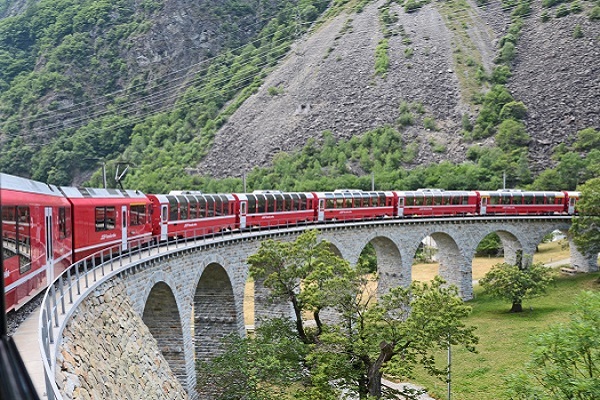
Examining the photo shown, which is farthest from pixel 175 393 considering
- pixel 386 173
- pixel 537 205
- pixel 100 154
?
pixel 100 154

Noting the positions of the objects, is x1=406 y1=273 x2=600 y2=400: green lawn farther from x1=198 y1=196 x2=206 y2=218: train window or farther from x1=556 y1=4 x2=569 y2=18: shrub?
x1=556 y1=4 x2=569 y2=18: shrub

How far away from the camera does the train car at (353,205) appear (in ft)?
122

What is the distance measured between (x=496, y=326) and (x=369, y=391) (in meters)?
19.1

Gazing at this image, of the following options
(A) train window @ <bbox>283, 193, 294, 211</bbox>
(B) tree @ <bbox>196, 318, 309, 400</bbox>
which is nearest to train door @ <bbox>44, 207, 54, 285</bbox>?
→ (B) tree @ <bbox>196, 318, 309, 400</bbox>

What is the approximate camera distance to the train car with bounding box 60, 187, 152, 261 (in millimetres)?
17500

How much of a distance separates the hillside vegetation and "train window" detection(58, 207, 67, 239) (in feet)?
148

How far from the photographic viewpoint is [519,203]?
4628cm

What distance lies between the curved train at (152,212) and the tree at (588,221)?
4.08m

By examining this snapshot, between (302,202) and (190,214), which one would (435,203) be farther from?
(190,214)

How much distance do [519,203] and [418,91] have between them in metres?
42.2

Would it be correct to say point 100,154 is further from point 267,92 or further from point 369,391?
point 369,391

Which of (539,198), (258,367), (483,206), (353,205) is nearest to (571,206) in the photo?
(539,198)

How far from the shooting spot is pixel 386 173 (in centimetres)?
7125

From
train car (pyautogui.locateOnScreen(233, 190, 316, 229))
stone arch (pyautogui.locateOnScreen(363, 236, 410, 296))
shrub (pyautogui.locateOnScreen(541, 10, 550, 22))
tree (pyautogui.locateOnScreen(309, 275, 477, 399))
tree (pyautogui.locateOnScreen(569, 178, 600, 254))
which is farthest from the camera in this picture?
shrub (pyautogui.locateOnScreen(541, 10, 550, 22))
